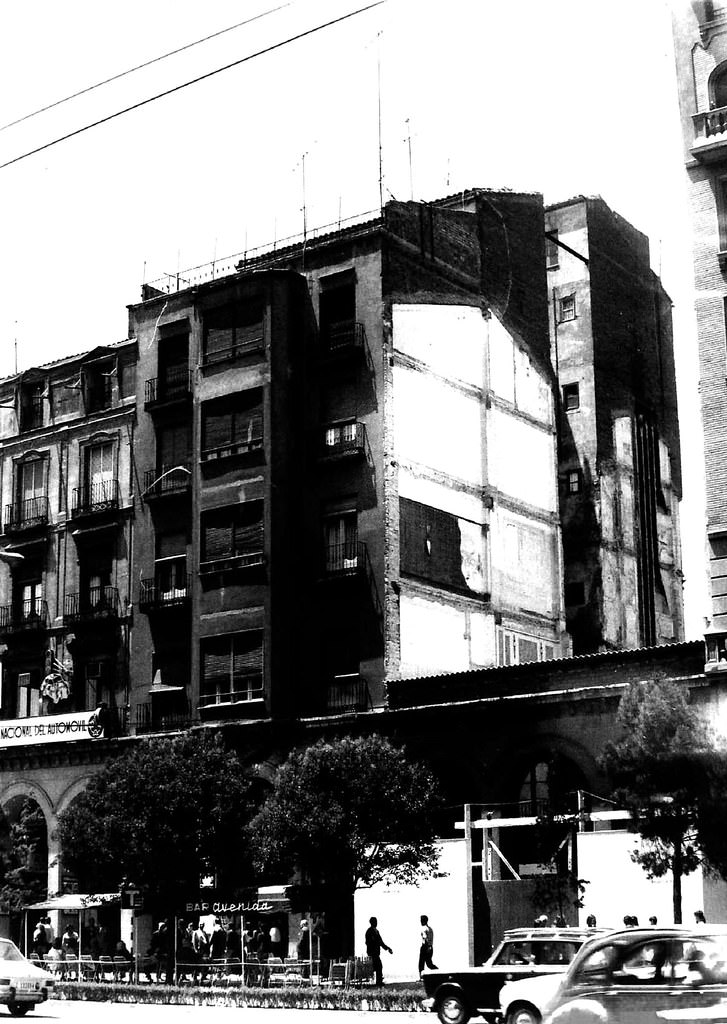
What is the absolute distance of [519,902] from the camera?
44.5 metres

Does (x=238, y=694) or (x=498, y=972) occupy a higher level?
(x=238, y=694)

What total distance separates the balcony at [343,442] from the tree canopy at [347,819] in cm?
1203

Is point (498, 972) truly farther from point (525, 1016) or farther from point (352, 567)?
point (352, 567)

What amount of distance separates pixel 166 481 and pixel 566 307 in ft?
59.0

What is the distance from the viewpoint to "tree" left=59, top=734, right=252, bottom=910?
44250mm

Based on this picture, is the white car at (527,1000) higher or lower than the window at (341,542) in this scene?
lower

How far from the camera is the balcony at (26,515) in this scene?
61.6 meters

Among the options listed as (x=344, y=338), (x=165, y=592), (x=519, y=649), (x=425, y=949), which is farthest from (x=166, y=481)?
(x=425, y=949)

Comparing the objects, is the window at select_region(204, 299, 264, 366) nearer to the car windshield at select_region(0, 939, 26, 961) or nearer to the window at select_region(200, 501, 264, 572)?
the window at select_region(200, 501, 264, 572)

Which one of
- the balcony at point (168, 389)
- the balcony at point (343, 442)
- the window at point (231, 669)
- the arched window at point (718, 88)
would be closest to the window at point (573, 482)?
the balcony at point (343, 442)

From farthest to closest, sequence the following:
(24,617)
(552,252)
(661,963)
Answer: (552,252) < (24,617) < (661,963)

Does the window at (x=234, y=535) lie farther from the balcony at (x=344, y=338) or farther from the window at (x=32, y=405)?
the window at (x=32, y=405)

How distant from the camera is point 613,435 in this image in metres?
62.5

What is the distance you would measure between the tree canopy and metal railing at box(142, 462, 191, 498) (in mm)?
15367
